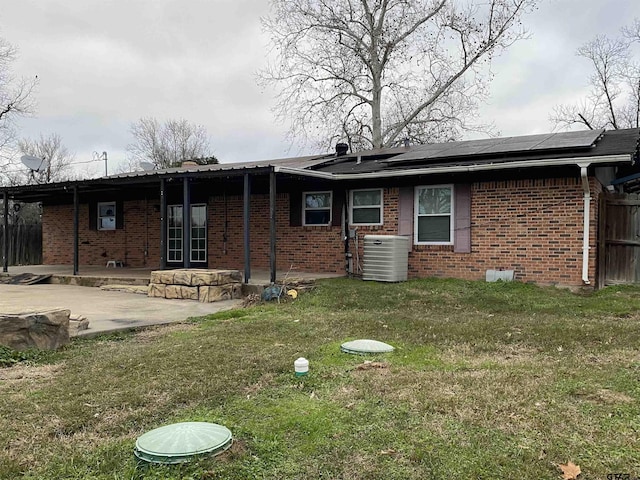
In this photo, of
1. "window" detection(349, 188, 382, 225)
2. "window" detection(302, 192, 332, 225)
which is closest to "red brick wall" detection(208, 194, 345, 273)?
"window" detection(302, 192, 332, 225)

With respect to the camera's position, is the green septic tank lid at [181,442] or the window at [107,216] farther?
the window at [107,216]

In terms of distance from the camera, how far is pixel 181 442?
107 inches

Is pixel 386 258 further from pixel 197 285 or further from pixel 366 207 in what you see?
pixel 197 285

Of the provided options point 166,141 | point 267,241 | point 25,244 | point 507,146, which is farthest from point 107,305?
point 166,141

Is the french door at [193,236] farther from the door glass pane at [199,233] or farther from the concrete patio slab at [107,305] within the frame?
the concrete patio slab at [107,305]

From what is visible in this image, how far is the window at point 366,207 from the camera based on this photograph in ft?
37.1

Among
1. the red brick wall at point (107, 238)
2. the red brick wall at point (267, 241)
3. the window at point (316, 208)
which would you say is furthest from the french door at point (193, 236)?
the window at point (316, 208)

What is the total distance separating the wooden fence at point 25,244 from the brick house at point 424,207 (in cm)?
642

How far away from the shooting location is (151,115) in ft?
124

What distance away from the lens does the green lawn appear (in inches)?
103

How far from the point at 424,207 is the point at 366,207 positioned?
4.41 ft

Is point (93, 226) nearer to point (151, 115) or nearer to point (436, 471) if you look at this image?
point (436, 471)

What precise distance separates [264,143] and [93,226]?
55.1 ft

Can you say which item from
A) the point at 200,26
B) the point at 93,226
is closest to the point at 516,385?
the point at 200,26
